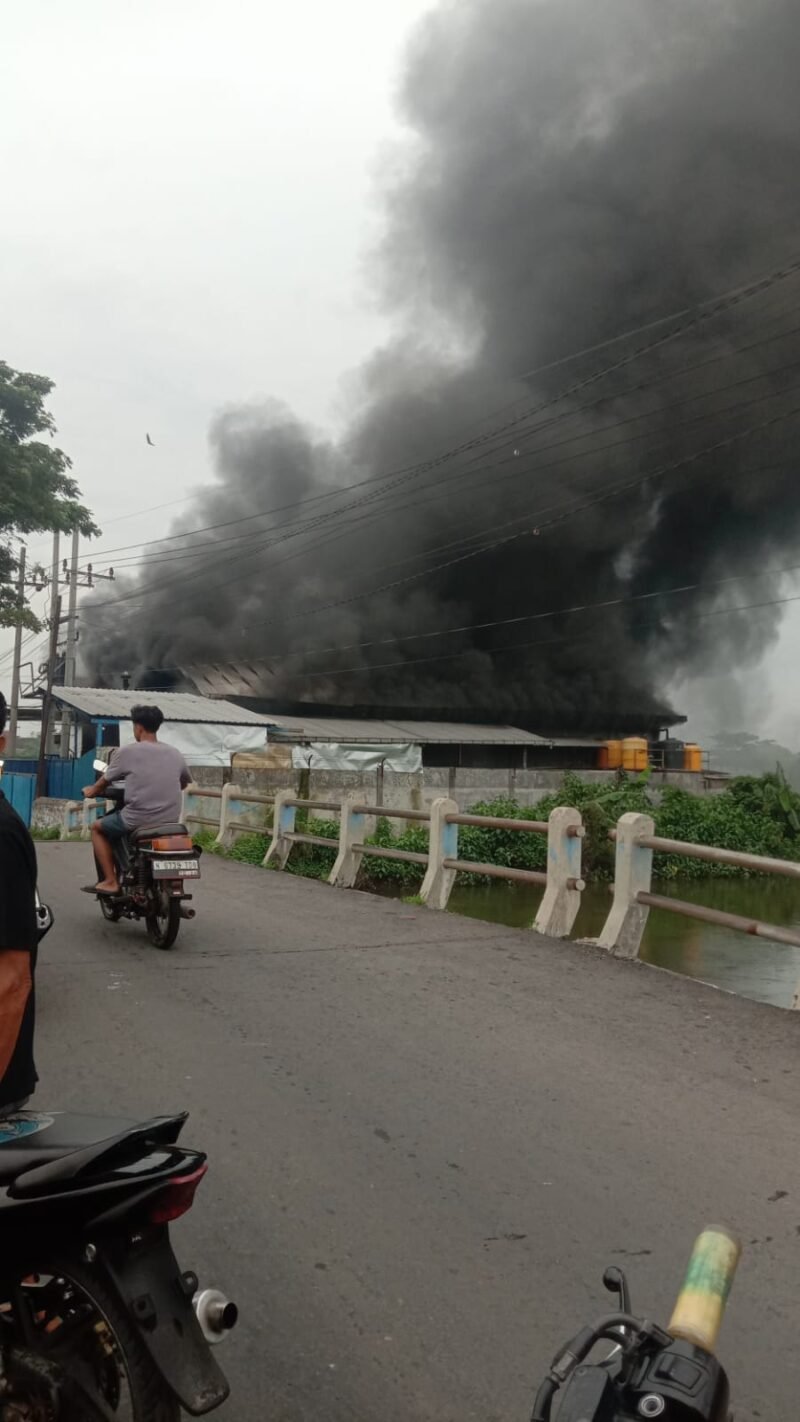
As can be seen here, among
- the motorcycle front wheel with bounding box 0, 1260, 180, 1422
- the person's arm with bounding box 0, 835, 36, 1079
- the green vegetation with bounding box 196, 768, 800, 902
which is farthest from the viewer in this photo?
the green vegetation with bounding box 196, 768, 800, 902

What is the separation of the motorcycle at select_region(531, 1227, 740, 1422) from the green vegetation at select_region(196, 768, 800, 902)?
1467 cm

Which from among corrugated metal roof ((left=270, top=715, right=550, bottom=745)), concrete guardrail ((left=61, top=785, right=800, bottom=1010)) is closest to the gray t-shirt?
concrete guardrail ((left=61, top=785, right=800, bottom=1010))

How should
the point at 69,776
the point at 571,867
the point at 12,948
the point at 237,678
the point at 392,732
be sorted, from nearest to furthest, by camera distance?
the point at 12,948 < the point at 571,867 < the point at 69,776 < the point at 392,732 < the point at 237,678

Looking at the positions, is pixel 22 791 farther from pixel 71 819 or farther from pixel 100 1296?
pixel 100 1296

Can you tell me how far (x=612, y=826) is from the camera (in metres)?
22.9

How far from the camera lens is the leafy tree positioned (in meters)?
22.0

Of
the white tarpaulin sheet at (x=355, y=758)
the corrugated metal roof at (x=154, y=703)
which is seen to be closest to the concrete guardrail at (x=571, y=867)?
the white tarpaulin sheet at (x=355, y=758)

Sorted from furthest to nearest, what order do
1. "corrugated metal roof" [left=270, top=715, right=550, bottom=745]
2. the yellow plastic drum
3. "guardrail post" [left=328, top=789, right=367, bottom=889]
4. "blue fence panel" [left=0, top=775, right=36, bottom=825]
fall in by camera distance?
the yellow plastic drum < "corrugated metal roof" [left=270, top=715, right=550, bottom=745] < "blue fence panel" [left=0, top=775, right=36, bottom=825] < "guardrail post" [left=328, top=789, right=367, bottom=889]

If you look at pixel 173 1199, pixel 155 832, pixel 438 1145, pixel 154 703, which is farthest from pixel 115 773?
pixel 154 703

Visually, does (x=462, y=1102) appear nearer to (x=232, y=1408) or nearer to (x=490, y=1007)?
(x=490, y=1007)

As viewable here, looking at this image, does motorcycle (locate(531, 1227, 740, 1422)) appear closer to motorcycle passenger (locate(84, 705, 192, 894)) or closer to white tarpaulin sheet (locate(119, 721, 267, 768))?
motorcycle passenger (locate(84, 705, 192, 894))

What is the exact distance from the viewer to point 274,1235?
3.05 metres

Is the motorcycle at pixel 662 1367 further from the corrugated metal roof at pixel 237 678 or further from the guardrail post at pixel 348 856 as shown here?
the corrugated metal roof at pixel 237 678

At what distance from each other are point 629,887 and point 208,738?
73.6 ft
